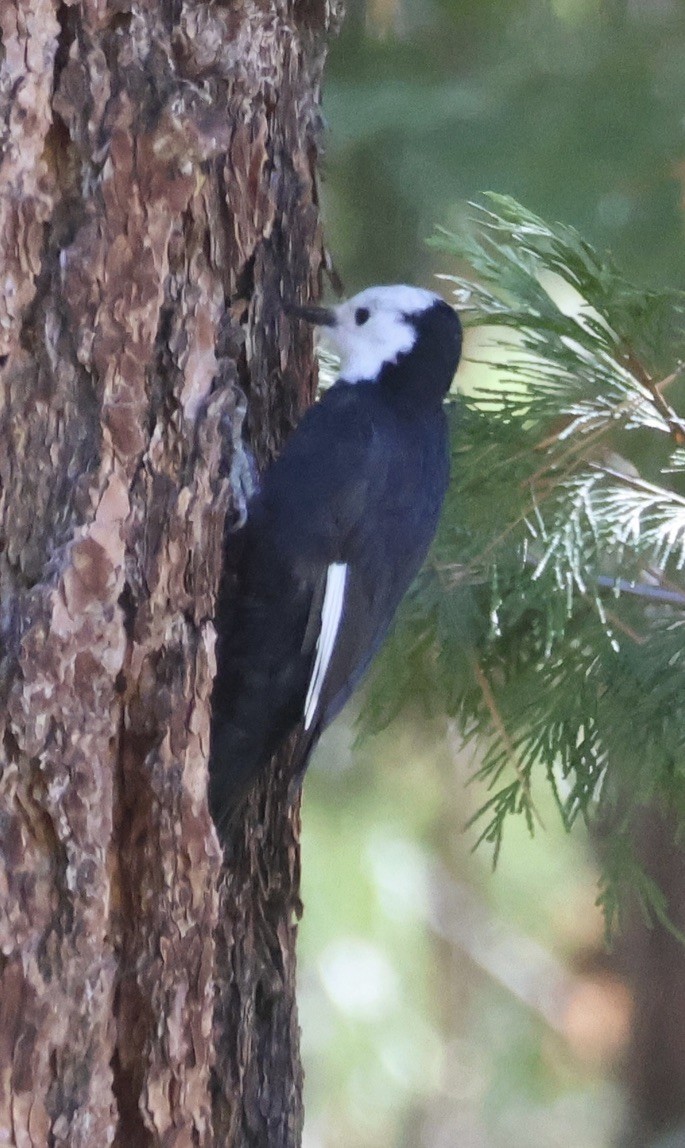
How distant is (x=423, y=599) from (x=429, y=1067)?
3.31 metres

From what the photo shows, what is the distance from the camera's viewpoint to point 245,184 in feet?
4.70

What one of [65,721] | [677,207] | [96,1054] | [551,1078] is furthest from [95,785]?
[551,1078]

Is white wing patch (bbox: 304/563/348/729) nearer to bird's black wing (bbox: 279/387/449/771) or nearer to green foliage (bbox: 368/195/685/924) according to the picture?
bird's black wing (bbox: 279/387/449/771)

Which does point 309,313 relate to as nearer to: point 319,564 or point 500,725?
point 319,564

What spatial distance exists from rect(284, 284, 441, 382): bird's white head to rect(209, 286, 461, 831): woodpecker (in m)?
0.15

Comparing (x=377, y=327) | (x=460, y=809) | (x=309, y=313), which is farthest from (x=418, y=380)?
(x=460, y=809)

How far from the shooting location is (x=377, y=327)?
6.65 ft

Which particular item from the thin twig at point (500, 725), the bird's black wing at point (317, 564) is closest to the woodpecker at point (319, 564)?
the bird's black wing at point (317, 564)

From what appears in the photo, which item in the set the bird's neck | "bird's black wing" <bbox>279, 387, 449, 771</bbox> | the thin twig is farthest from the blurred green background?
the bird's neck

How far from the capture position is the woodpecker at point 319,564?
5.53ft

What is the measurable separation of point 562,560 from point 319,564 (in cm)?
36

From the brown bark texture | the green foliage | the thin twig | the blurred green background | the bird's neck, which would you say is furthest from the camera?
the blurred green background

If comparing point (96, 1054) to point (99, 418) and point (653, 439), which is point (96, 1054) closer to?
point (99, 418)

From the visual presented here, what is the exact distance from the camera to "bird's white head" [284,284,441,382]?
1986 mm
